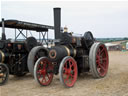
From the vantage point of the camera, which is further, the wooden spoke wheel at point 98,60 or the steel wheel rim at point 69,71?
the wooden spoke wheel at point 98,60

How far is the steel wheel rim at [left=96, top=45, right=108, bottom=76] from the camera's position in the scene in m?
6.51

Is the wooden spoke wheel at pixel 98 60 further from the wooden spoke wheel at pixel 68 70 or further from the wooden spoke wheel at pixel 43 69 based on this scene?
the wooden spoke wheel at pixel 43 69

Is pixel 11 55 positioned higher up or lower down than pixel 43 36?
lower down

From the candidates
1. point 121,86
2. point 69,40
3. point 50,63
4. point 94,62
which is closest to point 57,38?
point 69,40

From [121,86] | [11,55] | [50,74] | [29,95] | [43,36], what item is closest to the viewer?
[29,95]

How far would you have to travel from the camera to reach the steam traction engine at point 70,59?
5.45 metres

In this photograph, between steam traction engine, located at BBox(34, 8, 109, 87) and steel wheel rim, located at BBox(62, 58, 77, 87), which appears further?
steam traction engine, located at BBox(34, 8, 109, 87)

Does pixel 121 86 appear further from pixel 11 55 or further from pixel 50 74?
pixel 11 55

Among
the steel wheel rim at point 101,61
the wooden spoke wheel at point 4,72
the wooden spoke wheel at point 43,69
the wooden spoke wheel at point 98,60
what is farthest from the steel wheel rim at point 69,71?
the wooden spoke wheel at point 4,72

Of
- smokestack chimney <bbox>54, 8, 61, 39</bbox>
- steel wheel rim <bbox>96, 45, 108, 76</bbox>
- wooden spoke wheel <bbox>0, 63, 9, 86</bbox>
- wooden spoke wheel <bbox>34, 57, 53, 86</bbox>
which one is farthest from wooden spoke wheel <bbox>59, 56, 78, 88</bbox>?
wooden spoke wheel <bbox>0, 63, 9, 86</bbox>

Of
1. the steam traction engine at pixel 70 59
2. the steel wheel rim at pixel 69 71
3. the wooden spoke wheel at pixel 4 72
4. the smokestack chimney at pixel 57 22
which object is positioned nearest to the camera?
the steel wheel rim at pixel 69 71

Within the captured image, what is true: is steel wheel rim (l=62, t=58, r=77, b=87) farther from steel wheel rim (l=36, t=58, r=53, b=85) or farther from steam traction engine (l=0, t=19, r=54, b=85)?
steam traction engine (l=0, t=19, r=54, b=85)

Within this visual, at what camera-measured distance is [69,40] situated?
6176 mm

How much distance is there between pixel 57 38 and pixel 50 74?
3.93 feet
